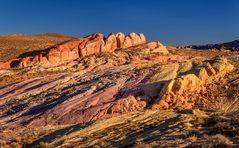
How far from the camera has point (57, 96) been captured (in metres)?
31.4

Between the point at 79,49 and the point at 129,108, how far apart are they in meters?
37.5

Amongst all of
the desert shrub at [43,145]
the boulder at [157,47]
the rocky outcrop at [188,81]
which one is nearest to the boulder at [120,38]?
the boulder at [157,47]

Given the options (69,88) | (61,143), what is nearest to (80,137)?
(61,143)

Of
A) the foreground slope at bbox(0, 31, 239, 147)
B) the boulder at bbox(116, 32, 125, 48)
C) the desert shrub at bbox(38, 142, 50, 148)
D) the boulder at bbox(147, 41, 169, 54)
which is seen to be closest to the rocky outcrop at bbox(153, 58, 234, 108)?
the foreground slope at bbox(0, 31, 239, 147)

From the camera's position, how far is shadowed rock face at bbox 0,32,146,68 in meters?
59.6

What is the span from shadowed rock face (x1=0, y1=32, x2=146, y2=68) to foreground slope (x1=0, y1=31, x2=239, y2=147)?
2371 centimetres

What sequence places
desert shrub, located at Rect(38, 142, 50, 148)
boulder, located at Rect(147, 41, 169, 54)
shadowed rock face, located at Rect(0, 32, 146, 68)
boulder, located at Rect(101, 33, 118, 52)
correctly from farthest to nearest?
boulder, located at Rect(101, 33, 118, 52), shadowed rock face, located at Rect(0, 32, 146, 68), boulder, located at Rect(147, 41, 169, 54), desert shrub, located at Rect(38, 142, 50, 148)

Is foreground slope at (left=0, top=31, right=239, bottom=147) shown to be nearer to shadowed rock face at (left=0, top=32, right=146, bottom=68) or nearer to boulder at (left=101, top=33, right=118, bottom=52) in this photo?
shadowed rock face at (left=0, top=32, right=146, bottom=68)

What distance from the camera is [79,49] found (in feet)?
201

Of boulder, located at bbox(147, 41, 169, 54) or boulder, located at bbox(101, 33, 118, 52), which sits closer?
boulder, located at bbox(147, 41, 169, 54)

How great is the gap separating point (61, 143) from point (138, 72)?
12.9 metres

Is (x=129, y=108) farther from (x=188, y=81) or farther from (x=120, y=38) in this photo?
(x=120, y=38)

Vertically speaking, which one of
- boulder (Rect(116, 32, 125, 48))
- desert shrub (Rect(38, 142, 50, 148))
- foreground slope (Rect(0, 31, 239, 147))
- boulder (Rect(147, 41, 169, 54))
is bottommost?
desert shrub (Rect(38, 142, 50, 148))

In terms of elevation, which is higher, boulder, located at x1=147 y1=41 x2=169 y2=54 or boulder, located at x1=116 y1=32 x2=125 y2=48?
boulder, located at x1=116 y1=32 x2=125 y2=48
